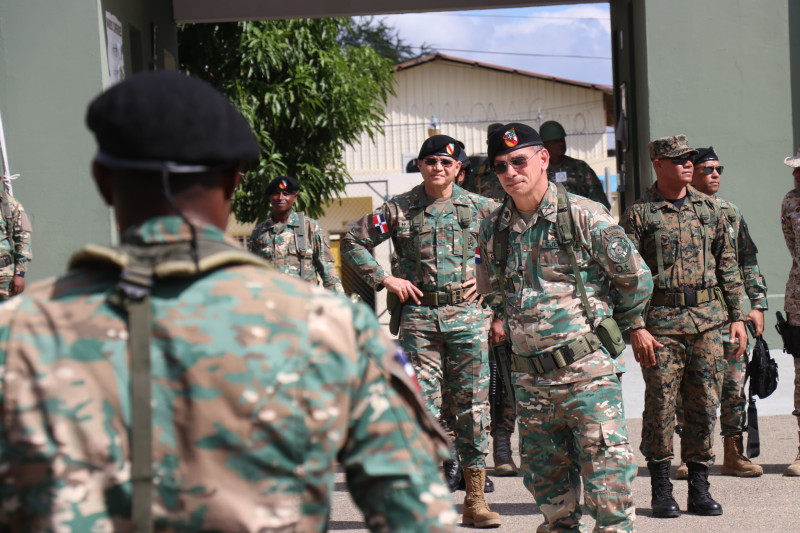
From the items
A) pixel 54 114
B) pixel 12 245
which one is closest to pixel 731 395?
pixel 12 245

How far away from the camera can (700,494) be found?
6074 millimetres

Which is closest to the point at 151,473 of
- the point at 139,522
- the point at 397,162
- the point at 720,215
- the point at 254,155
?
the point at 139,522

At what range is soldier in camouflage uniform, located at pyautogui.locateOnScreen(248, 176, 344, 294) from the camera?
33.7 feet

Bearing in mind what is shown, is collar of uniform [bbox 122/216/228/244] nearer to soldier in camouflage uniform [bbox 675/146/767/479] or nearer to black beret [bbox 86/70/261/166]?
black beret [bbox 86/70/261/166]

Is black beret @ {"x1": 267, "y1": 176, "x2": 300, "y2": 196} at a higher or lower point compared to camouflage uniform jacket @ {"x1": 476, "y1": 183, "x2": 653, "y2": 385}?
higher

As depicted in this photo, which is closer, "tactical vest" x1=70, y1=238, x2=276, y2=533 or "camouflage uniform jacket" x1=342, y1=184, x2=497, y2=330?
"tactical vest" x1=70, y1=238, x2=276, y2=533

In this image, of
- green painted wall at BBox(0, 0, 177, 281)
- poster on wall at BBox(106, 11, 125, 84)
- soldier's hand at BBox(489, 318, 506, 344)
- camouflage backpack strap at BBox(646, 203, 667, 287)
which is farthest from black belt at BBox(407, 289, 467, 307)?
poster on wall at BBox(106, 11, 125, 84)

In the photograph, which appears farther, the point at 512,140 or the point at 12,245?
the point at 12,245

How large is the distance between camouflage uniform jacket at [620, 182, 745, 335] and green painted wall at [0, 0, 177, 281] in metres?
5.54

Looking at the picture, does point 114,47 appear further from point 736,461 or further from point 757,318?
point 736,461

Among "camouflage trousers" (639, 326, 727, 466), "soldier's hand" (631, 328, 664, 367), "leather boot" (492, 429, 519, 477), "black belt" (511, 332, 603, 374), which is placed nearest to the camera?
"black belt" (511, 332, 603, 374)

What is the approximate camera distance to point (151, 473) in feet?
5.09

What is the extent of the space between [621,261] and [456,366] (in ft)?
6.92

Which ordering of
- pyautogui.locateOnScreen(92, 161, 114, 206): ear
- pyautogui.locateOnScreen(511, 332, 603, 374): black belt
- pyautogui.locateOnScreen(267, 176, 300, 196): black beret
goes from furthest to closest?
pyautogui.locateOnScreen(267, 176, 300, 196): black beret, pyautogui.locateOnScreen(511, 332, 603, 374): black belt, pyautogui.locateOnScreen(92, 161, 114, 206): ear
